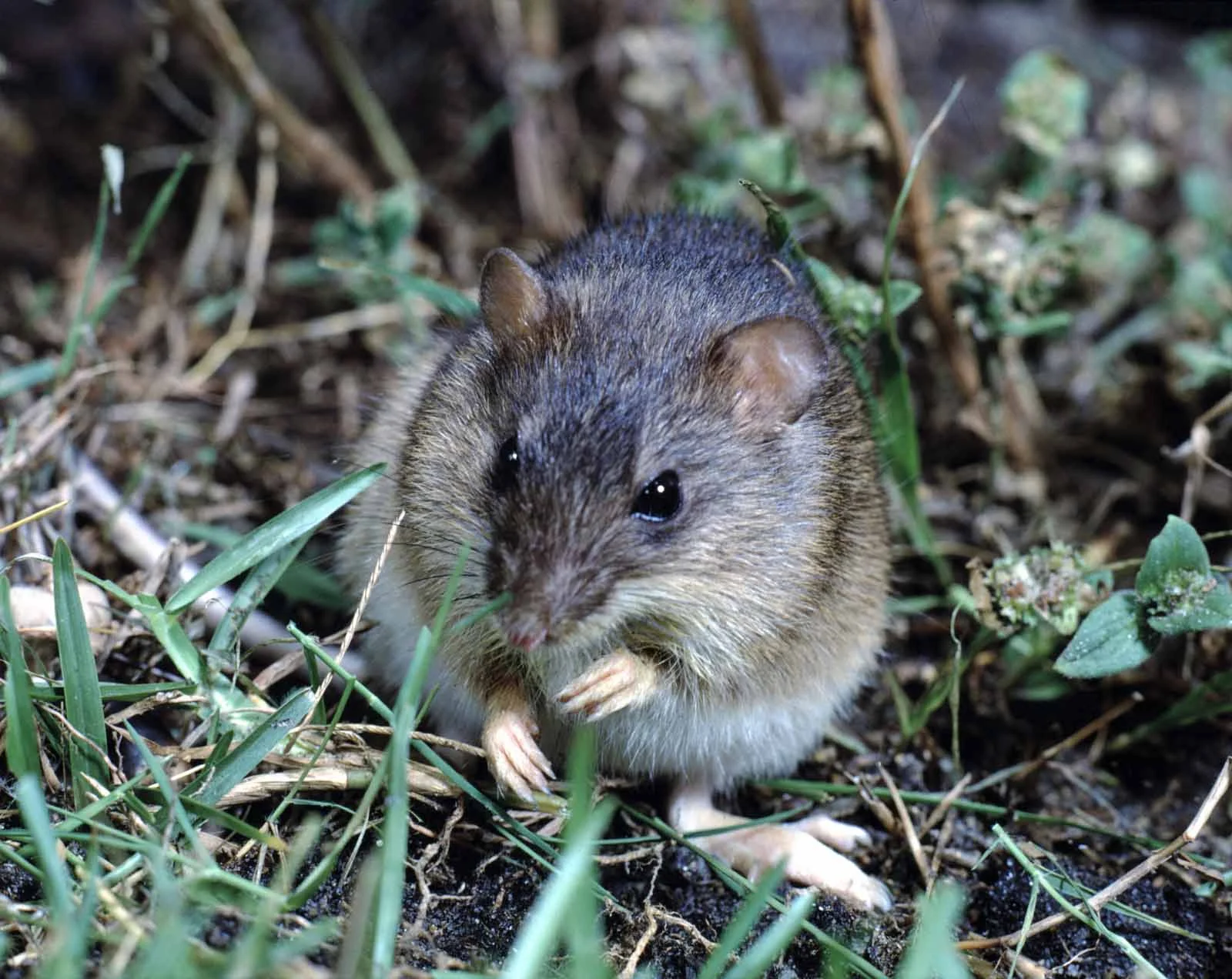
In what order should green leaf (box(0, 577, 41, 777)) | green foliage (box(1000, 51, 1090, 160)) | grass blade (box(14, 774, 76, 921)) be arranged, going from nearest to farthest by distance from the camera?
grass blade (box(14, 774, 76, 921)), green leaf (box(0, 577, 41, 777)), green foliage (box(1000, 51, 1090, 160))

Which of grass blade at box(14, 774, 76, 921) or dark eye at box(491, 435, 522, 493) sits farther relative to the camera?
dark eye at box(491, 435, 522, 493)

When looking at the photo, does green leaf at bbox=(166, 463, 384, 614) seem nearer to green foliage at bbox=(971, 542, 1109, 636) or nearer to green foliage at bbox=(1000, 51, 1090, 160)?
green foliage at bbox=(971, 542, 1109, 636)

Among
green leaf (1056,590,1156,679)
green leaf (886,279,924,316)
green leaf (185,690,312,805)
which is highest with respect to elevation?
green leaf (886,279,924,316)

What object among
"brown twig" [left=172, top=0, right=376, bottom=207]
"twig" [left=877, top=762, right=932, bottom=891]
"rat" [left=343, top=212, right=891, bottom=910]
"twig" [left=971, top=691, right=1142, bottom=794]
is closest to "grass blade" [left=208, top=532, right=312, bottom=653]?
"rat" [left=343, top=212, right=891, bottom=910]

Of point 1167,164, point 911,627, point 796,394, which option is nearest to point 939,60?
point 1167,164

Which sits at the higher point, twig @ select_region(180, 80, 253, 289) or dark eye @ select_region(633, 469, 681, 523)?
twig @ select_region(180, 80, 253, 289)

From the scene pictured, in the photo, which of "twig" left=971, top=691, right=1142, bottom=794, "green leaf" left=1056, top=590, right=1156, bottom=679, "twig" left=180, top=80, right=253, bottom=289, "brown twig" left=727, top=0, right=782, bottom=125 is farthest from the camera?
"twig" left=180, top=80, right=253, bottom=289

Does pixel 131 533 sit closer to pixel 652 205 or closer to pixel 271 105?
pixel 271 105

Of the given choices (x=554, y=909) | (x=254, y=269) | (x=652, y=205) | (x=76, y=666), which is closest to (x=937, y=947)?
(x=554, y=909)
